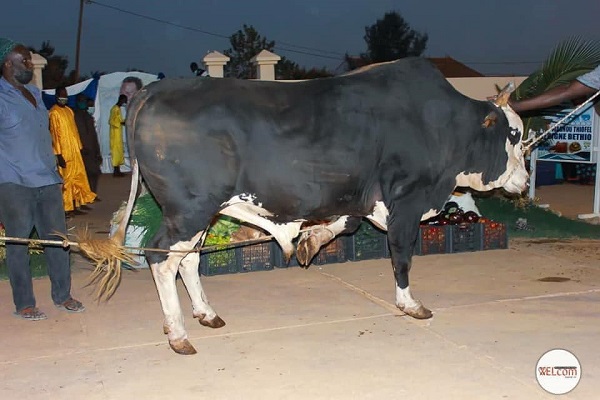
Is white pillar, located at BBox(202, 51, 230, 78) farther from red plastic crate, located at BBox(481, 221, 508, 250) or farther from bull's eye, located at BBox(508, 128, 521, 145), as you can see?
bull's eye, located at BBox(508, 128, 521, 145)

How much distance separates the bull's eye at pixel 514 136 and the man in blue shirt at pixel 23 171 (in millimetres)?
3711

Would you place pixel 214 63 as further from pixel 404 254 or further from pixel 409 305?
pixel 409 305

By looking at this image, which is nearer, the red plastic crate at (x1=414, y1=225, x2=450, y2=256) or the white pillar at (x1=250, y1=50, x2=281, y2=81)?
the red plastic crate at (x1=414, y1=225, x2=450, y2=256)

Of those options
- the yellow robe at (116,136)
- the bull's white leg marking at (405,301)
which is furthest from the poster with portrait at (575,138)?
the yellow robe at (116,136)

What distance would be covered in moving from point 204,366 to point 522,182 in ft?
10.3

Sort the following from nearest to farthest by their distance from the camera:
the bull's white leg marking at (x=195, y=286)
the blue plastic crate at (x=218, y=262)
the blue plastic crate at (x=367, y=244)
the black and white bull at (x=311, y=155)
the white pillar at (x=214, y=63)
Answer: the black and white bull at (x=311, y=155)
the bull's white leg marking at (x=195, y=286)
the blue plastic crate at (x=218, y=262)
the blue plastic crate at (x=367, y=244)
the white pillar at (x=214, y=63)

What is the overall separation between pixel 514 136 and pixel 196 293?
2911mm

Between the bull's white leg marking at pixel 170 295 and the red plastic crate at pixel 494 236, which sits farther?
the red plastic crate at pixel 494 236

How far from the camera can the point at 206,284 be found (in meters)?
7.06

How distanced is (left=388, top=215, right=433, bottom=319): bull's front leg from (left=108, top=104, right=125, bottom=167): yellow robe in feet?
37.3

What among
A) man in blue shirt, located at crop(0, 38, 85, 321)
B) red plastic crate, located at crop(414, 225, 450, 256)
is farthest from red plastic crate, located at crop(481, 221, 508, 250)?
man in blue shirt, located at crop(0, 38, 85, 321)

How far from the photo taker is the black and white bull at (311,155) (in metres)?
5.06

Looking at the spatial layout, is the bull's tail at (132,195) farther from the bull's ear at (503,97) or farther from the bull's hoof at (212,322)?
the bull's ear at (503,97)

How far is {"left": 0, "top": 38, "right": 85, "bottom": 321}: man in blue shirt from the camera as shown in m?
5.71
